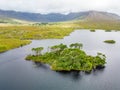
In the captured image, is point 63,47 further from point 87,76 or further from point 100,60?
point 87,76

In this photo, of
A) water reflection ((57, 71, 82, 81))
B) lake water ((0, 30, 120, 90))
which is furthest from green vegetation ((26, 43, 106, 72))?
lake water ((0, 30, 120, 90))

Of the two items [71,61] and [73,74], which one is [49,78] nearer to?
[73,74]

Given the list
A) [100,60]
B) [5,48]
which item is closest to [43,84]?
[100,60]

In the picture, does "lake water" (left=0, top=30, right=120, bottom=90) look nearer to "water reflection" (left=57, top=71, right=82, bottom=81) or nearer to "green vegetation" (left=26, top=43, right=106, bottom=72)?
"water reflection" (left=57, top=71, right=82, bottom=81)

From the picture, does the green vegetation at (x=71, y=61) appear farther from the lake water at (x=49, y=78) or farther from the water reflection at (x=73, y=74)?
the lake water at (x=49, y=78)

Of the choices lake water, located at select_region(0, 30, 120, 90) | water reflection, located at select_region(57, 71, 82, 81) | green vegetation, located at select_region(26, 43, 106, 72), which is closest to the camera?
lake water, located at select_region(0, 30, 120, 90)

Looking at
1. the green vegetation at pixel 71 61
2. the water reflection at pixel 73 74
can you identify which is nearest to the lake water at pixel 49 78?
the water reflection at pixel 73 74

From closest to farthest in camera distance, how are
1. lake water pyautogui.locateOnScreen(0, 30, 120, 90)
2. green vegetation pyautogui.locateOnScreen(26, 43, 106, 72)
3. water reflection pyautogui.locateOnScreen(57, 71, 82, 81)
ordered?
1. lake water pyautogui.locateOnScreen(0, 30, 120, 90)
2. water reflection pyautogui.locateOnScreen(57, 71, 82, 81)
3. green vegetation pyautogui.locateOnScreen(26, 43, 106, 72)

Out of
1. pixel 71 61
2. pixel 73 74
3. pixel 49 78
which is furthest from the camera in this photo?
pixel 71 61

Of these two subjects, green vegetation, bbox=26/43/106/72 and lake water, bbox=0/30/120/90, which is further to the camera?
green vegetation, bbox=26/43/106/72

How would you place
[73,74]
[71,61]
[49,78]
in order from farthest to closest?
[71,61]
[73,74]
[49,78]

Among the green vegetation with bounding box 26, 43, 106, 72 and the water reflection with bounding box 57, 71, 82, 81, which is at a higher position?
the green vegetation with bounding box 26, 43, 106, 72

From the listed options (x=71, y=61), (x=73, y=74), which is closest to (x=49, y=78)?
(x=73, y=74)
